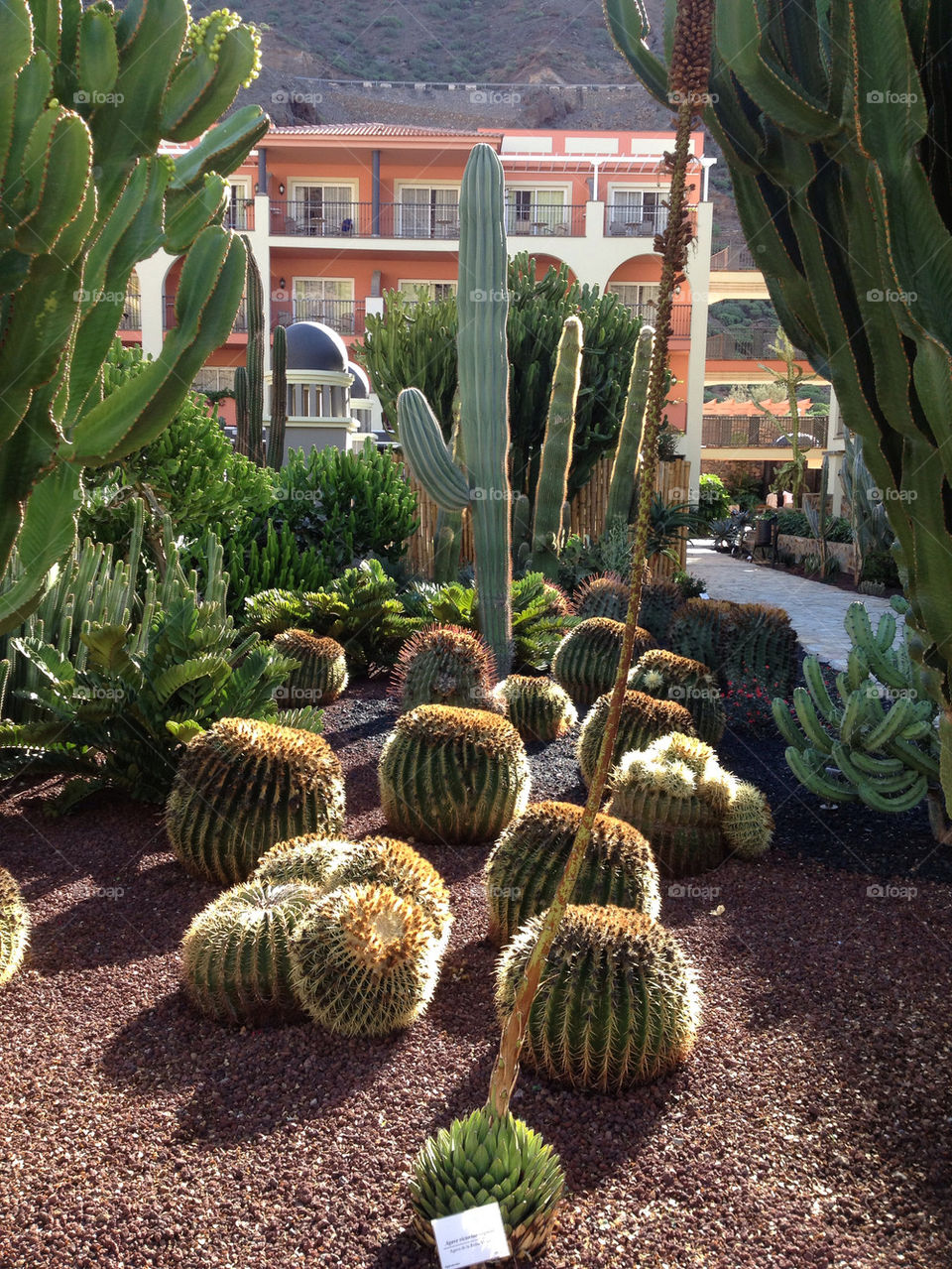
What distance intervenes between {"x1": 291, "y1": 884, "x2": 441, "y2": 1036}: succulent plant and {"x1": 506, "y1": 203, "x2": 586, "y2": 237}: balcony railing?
28175mm

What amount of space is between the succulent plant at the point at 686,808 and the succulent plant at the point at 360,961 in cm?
160

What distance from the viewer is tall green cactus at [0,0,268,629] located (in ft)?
8.77

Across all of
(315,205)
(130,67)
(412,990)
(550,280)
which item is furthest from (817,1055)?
(315,205)

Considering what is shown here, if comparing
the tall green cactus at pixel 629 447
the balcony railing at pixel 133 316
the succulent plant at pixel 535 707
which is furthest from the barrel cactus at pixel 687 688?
the balcony railing at pixel 133 316

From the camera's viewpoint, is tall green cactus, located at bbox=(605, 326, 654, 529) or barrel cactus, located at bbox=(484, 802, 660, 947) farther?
tall green cactus, located at bbox=(605, 326, 654, 529)

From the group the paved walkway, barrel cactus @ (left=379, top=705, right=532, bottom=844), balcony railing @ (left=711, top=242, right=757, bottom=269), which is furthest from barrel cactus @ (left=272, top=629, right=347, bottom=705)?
balcony railing @ (left=711, top=242, right=757, bottom=269)

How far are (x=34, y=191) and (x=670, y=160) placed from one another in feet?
5.39

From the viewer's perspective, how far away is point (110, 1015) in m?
3.27

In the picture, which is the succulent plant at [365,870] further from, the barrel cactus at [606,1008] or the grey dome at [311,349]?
the grey dome at [311,349]

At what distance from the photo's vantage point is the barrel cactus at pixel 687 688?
6.25 meters

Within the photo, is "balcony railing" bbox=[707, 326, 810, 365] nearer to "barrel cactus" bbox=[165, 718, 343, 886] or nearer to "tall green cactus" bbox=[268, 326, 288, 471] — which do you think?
"tall green cactus" bbox=[268, 326, 288, 471]

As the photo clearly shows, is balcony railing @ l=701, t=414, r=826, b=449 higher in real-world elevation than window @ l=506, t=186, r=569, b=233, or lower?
lower

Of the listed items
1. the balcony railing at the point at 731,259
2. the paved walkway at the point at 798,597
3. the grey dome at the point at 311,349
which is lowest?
the paved walkway at the point at 798,597

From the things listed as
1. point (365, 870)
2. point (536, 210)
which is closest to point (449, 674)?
point (365, 870)
